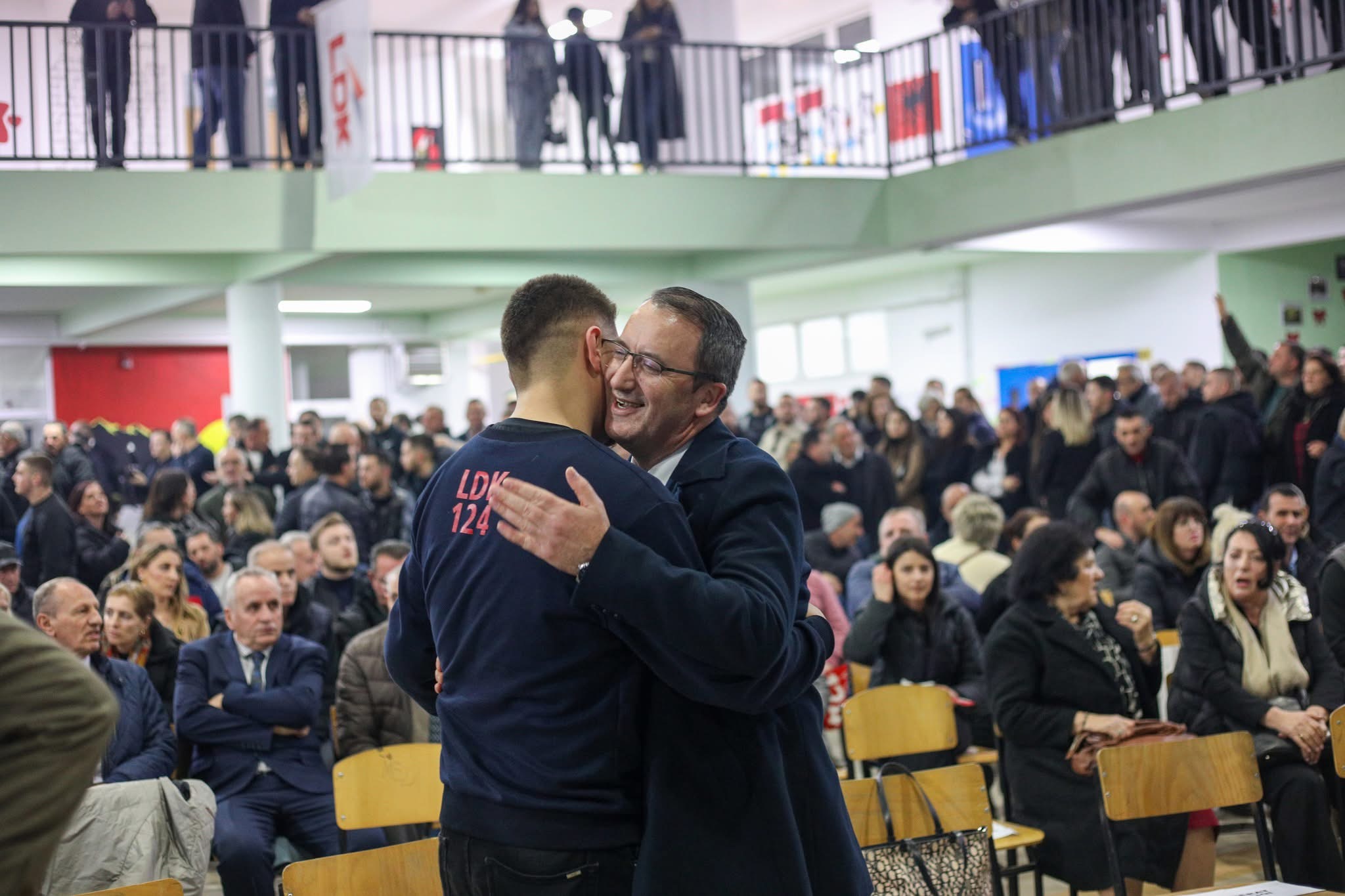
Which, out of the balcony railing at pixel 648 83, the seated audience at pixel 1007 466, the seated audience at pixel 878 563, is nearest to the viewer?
the seated audience at pixel 878 563

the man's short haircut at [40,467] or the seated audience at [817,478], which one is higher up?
the man's short haircut at [40,467]

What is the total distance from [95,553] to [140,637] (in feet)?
8.30

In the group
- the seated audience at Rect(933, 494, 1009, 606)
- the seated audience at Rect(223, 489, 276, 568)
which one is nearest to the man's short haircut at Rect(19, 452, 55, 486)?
the seated audience at Rect(223, 489, 276, 568)

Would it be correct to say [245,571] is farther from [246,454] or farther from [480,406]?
[480,406]

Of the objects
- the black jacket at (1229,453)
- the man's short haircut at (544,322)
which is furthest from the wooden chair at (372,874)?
the black jacket at (1229,453)

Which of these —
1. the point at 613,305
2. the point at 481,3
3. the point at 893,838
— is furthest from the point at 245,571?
the point at 481,3

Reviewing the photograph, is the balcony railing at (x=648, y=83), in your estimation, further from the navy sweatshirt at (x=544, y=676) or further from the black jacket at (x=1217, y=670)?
the navy sweatshirt at (x=544, y=676)

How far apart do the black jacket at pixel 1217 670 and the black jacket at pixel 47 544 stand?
5.34 m

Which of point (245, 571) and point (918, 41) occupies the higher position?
point (918, 41)

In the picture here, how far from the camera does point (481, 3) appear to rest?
15688mm

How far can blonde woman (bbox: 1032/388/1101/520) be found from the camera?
8.48 meters

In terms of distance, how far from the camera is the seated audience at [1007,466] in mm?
9117

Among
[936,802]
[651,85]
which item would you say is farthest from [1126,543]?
[651,85]

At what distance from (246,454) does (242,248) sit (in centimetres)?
144
